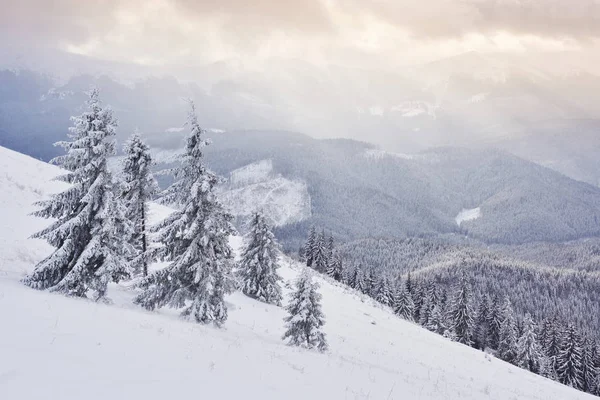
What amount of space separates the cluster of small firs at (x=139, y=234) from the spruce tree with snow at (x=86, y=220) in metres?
0.04

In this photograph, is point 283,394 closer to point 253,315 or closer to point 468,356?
point 253,315

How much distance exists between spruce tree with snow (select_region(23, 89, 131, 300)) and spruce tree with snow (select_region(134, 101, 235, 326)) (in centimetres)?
253

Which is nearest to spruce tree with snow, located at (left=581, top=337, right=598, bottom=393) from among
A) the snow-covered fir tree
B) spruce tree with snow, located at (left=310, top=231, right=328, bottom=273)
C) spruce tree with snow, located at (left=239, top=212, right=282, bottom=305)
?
spruce tree with snow, located at (left=310, top=231, right=328, bottom=273)

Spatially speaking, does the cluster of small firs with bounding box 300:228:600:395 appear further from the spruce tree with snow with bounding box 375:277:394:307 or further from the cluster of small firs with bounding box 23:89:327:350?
the cluster of small firs with bounding box 23:89:327:350

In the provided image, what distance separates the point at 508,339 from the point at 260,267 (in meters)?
58.5

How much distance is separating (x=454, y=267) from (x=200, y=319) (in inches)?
7401

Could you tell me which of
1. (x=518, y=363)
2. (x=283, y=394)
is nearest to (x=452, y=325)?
(x=518, y=363)

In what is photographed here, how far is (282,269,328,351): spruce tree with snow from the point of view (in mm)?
20234

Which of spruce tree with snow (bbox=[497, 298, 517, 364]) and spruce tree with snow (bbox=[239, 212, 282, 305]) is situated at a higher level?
spruce tree with snow (bbox=[239, 212, 282, 305])

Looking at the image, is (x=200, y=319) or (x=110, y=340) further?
(x=200, y=319)

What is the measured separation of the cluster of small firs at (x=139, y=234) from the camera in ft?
48.6

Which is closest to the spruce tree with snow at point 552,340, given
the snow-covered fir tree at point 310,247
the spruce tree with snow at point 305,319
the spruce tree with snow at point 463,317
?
the spruce tree with snow at point 463,317

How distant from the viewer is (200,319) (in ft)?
56.3

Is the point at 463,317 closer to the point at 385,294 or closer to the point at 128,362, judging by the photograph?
the point at 385,294
